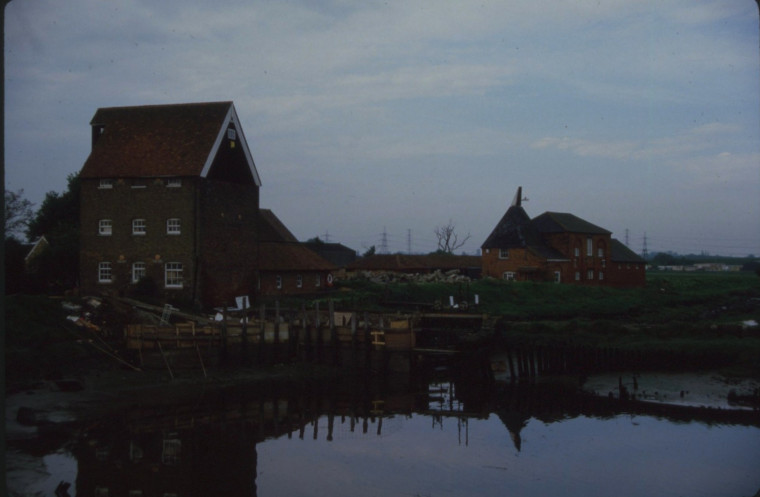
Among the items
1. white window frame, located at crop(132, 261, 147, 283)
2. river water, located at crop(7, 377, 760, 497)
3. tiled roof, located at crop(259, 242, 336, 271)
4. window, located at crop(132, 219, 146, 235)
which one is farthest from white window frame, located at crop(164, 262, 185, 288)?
river water, located at crop(7, 377, 760, 497)

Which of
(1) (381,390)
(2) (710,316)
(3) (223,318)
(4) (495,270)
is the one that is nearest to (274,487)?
(1) (381,390)

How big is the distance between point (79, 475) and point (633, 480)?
1311cm

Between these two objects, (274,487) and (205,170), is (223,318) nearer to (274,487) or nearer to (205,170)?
(205,170)

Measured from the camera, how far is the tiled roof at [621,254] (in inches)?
2792

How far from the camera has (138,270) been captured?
36531mm

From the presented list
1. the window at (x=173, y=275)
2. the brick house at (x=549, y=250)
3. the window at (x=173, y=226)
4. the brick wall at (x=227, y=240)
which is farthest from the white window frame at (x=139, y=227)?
the brick house at (x=549, y=250)

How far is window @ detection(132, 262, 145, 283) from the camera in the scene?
120 ft

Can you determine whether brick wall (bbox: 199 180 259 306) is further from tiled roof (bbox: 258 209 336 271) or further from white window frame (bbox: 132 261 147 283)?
white window frame (bbox: 132 261 147 283)

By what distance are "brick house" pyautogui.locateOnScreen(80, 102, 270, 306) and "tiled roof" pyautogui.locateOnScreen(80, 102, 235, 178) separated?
55mm

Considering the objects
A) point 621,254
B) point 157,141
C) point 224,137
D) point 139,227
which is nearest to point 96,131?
point 157,141

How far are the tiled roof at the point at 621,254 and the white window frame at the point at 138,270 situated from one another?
49039 mm

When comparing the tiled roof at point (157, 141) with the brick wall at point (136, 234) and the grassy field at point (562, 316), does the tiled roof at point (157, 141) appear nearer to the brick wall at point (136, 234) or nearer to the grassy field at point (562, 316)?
the brick wall at point (136, 234)

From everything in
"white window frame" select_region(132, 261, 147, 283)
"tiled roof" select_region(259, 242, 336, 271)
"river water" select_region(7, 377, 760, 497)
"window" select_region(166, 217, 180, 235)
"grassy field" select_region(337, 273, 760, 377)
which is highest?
"window" select_region(166, 217, 180, 235)

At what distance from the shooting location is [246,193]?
40.2 metres
